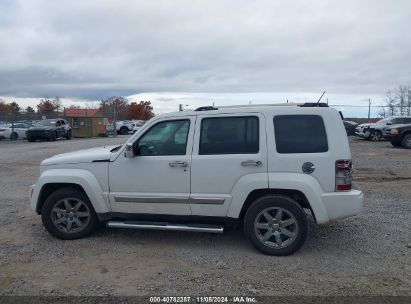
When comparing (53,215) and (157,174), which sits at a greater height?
(157,174)

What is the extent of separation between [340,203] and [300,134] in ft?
3.15

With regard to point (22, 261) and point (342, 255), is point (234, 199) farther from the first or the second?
point (22, 261)

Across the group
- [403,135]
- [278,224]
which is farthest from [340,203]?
[403,135]

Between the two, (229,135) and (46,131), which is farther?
(46,131)

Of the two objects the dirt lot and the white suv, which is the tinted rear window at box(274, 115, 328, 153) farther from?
the dirt lot

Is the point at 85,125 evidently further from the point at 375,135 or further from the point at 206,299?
the point at 206,299

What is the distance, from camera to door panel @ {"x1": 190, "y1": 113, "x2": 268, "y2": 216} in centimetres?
484

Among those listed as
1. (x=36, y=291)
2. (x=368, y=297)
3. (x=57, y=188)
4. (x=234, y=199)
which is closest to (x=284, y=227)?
(x=234, y=199)

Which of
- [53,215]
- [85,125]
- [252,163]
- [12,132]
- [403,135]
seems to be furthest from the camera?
[85,125]

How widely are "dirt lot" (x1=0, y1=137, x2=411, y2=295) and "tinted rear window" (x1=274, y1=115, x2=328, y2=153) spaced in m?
1.34

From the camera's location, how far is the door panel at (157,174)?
5.03 metres

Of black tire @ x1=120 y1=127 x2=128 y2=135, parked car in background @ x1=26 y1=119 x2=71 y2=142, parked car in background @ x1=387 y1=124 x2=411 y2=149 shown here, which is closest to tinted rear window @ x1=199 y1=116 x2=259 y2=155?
parked car in background @ x1=387 y1=124 x2=411 y2=149

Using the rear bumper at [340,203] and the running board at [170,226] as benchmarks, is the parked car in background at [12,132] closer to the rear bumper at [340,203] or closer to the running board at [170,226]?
the running board at [170,226]

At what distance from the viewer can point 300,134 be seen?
480cm
